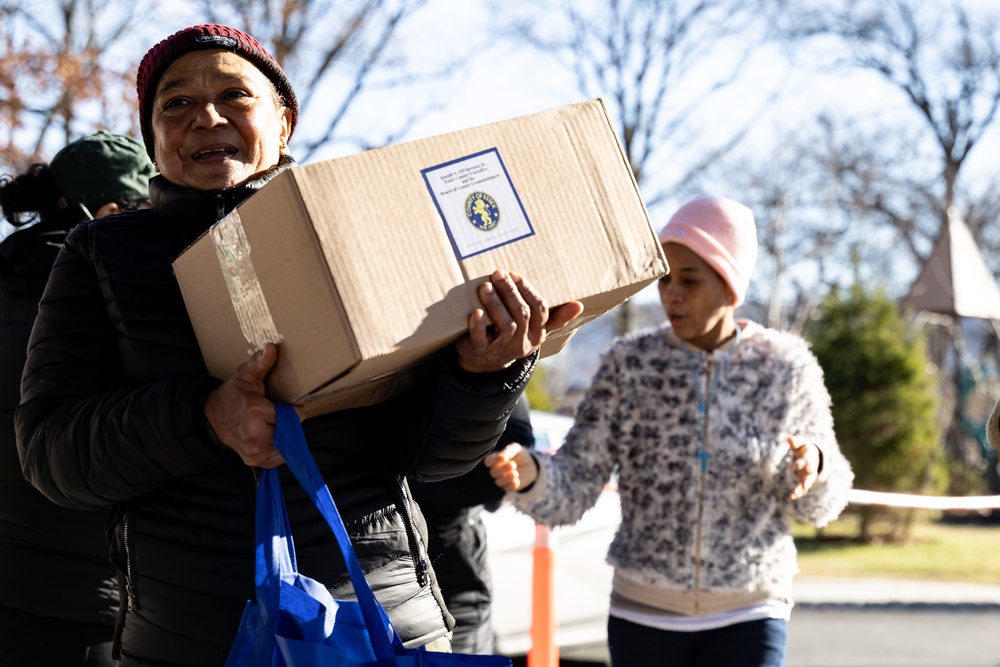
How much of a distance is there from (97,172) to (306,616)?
1940 millimetres

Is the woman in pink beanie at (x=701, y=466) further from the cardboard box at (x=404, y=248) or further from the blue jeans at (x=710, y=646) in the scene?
the cardboard box at (x=404, y=248)

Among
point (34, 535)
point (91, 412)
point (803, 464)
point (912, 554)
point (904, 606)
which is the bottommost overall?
point (912, 554)

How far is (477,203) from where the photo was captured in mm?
1879

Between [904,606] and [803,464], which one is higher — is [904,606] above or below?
below

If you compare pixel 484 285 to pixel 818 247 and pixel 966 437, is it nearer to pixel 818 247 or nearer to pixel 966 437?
pixel 966 437

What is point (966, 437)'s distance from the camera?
23047mm

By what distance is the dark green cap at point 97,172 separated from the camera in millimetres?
3252

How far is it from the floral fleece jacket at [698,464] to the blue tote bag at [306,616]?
1.59 meters

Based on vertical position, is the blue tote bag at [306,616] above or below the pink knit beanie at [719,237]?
below

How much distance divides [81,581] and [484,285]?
1593 millimetres

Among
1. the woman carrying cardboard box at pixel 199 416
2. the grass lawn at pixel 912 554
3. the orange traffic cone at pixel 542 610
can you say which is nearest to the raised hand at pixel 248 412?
the woman carrying cardboard box at pixel 199 416

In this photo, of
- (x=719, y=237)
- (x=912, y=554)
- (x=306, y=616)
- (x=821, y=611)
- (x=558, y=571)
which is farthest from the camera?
(x=912, y=554)

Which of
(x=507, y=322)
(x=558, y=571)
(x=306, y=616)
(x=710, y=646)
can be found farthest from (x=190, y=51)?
(x=558, y=571)

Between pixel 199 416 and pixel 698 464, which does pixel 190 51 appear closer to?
pixel 199 416
